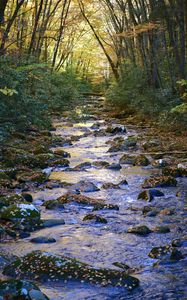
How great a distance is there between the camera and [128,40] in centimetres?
2952

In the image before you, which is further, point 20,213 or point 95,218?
point 95,218

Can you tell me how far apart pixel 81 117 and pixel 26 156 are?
8.94 meters

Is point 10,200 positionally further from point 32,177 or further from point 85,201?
point 32,177

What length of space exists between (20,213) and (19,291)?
259 centimetres

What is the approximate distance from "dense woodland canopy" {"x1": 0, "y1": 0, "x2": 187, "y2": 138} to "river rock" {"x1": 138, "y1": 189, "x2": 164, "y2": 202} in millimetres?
3126

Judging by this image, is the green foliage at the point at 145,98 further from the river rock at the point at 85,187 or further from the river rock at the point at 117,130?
the river rock at the point at 85,187

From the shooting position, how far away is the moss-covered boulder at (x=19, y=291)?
375 cm

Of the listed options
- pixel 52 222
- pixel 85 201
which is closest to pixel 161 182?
pixel 85 201

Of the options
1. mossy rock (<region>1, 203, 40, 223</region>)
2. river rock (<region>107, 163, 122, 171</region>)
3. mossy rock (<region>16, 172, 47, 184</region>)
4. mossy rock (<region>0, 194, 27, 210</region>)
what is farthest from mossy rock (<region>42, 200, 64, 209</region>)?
river rock (<region>107, 163, 122, 171</region>)

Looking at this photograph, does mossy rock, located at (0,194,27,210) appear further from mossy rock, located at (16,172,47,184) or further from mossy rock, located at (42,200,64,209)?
mossy rock, located at (16,172,47,184)

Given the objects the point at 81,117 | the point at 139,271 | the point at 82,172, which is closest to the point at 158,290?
the point at 139,271

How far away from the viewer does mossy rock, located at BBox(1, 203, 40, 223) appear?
628 cm

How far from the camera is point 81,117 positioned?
1961 centimetres

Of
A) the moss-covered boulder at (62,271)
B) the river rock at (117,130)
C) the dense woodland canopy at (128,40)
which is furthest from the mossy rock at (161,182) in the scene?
the river rock at (117,130)
